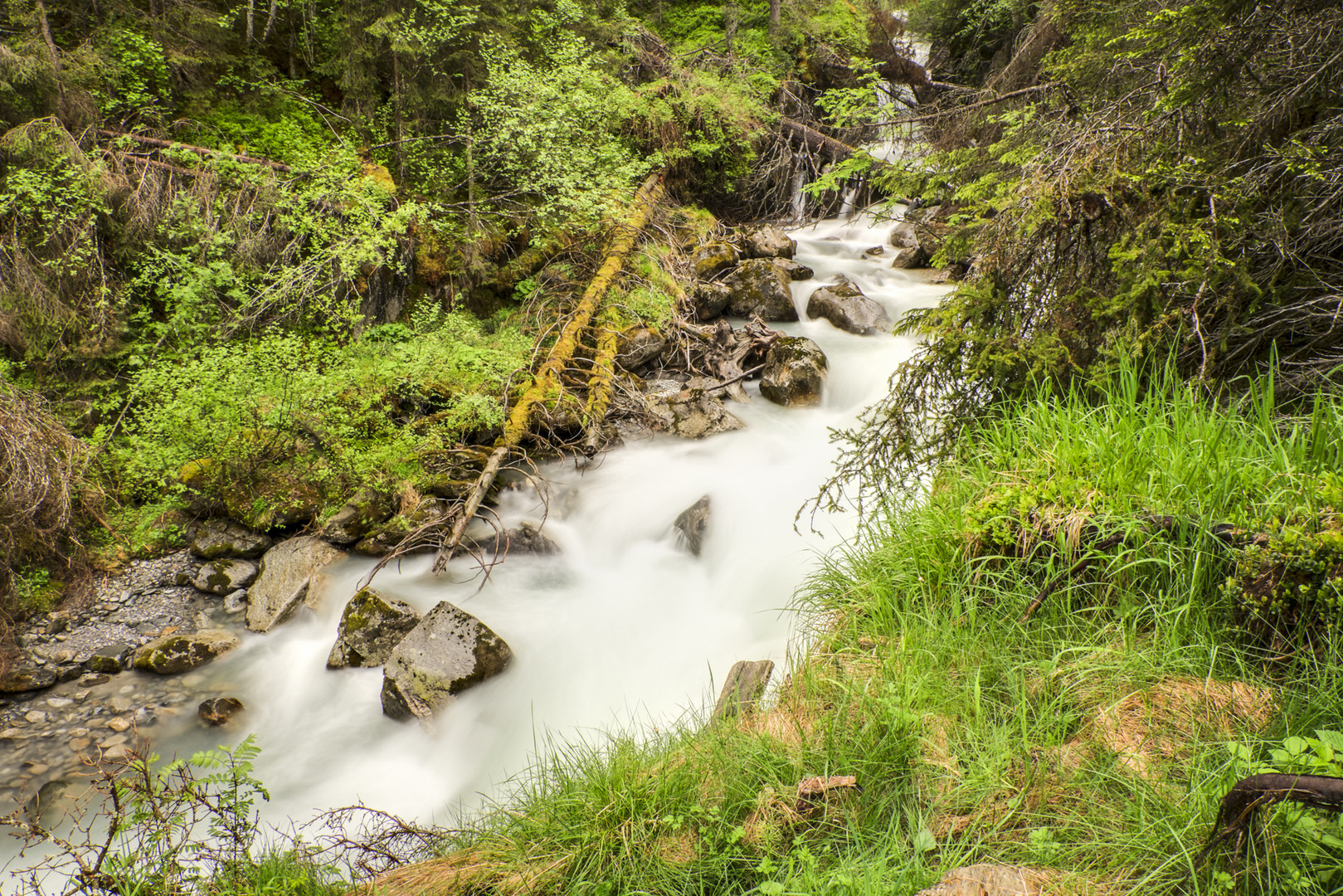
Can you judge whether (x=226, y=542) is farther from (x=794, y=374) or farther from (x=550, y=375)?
(x=794, y=374)

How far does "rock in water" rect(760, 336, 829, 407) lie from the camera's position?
26.4 feet

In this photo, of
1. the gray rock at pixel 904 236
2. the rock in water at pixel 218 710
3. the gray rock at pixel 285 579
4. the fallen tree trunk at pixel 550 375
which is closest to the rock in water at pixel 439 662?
the fallen tree trunk at pixel 550 375

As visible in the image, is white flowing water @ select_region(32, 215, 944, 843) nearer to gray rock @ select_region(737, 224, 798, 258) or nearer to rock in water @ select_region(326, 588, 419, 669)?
rock in water @ select_region(326, 588, 419, 669)

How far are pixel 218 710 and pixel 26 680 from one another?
1.45m

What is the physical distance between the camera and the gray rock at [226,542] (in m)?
5.77

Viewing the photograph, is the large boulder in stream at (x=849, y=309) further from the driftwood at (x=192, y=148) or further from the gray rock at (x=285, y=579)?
the gray rock at (x=285, y=579)

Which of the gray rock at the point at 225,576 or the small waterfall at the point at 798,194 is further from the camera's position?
the small waterfall at the point at 798,194

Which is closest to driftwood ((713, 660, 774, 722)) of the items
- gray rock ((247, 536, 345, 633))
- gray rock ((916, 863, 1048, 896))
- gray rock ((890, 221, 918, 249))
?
gray rock ((916, 863, 1048, 896))

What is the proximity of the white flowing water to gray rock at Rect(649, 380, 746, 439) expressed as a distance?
15 cm

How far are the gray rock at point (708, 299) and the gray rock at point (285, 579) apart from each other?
5.97 metres

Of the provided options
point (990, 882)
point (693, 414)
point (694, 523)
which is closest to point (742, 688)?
point (990, 882)

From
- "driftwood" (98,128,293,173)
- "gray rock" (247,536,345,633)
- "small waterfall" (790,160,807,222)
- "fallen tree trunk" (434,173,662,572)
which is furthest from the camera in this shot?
"small waterfall" (790,160,807,222)

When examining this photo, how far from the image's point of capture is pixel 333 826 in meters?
3.40

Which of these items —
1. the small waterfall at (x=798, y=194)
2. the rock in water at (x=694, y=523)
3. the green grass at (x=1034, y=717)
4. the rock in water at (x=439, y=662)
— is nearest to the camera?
the green grass at (x=1034, y=717)
